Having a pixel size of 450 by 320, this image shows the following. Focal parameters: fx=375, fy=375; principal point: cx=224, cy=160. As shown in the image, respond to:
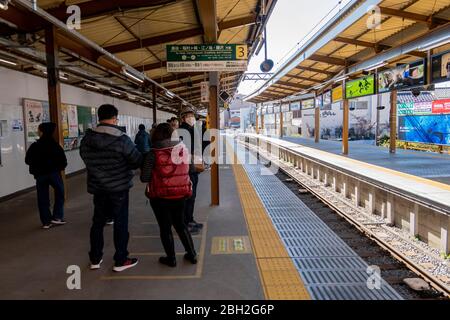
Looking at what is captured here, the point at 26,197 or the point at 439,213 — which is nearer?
the point at 439,213

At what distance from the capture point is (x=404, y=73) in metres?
9.70

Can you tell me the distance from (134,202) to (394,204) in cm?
497

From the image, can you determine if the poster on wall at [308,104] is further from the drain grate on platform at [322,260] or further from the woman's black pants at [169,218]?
the woman's black pants at [169,218]

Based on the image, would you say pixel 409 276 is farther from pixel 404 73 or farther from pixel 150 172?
pixel 404 73

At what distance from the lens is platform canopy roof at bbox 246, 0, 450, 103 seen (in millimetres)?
8266

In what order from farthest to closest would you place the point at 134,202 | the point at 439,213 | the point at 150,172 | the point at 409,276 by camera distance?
the point at 134,202, the point at 439,213, the point at 409,276, the point at 150,172

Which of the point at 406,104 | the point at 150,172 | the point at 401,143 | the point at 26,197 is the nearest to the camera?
the point at 150,172

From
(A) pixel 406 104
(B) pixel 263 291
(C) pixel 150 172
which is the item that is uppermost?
(A) pixel 406 104

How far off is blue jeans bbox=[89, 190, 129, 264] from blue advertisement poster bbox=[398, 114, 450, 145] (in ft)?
49.2

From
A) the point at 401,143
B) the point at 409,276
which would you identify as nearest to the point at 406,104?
the point at 401,143

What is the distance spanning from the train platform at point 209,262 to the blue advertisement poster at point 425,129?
1193 centimetres

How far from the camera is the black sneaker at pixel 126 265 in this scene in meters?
3.88

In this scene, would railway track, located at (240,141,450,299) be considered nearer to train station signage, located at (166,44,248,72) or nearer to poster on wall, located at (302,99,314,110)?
train station signage, located at (166,44,248,72)
